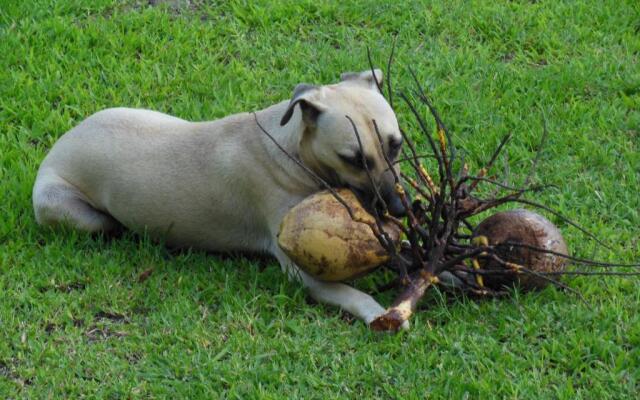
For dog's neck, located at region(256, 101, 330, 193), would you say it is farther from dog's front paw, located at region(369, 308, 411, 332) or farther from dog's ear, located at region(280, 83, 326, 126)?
dog's front paw, located at region(369, 308, 411, 332)

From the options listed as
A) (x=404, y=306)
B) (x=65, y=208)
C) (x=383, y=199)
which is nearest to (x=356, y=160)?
(x=383, y=199)

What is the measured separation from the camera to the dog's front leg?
549 cm

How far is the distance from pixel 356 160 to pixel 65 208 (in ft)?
6.08

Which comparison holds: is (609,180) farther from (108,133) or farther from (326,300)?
(108,133)

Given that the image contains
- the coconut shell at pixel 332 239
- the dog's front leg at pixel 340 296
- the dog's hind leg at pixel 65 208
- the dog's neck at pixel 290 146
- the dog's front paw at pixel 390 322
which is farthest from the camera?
the dog's hind leg at pixel 65 208

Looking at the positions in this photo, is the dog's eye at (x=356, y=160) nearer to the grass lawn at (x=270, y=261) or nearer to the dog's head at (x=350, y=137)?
the dog's head at (x=350, y=137)

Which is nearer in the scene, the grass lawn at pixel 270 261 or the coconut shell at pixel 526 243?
the grass lawn at pixel 270 261

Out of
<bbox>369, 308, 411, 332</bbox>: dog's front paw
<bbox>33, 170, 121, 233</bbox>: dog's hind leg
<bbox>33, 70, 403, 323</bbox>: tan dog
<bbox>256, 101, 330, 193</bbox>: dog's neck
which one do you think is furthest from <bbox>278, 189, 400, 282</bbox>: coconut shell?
<bbox>33, 170, 121, 233</bbox>: dog's hind leg

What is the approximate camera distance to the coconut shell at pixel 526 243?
17.7 feet

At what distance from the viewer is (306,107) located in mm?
5711

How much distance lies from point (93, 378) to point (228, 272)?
1.17 m

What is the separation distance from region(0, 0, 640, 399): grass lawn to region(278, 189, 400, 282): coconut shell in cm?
29

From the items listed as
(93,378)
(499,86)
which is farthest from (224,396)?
(499,86)

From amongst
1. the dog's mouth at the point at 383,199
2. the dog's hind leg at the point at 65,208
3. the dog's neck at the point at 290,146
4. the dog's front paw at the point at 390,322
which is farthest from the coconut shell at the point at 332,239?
the dog's hind leg at the point at 65,208
